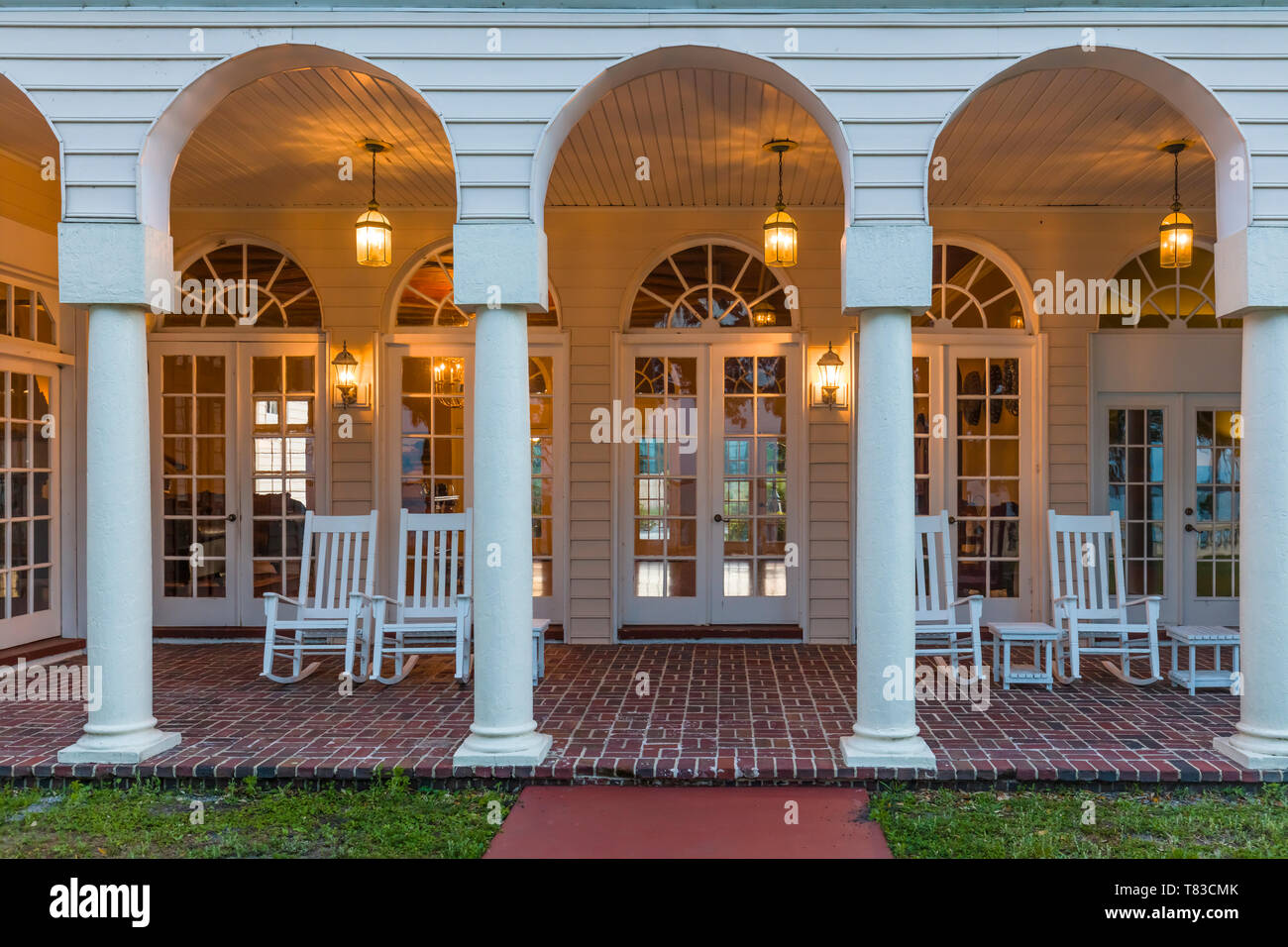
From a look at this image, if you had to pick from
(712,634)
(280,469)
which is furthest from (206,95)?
(712,634)

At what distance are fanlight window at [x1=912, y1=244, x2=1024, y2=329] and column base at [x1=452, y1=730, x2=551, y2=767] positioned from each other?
15.0ft

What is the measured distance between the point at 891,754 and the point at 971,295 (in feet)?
14.0

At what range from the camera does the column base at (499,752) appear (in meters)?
4.02

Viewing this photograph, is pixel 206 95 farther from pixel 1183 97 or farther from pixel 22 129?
→ pixel 1183 97

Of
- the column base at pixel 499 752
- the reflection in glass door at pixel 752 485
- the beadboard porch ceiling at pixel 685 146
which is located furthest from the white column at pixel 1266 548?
the reflection in glass door at pixel 752 485

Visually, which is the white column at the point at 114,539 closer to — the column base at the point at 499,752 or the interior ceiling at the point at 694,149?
the column base at the point at 499,752

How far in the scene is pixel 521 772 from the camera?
3986 millimetres

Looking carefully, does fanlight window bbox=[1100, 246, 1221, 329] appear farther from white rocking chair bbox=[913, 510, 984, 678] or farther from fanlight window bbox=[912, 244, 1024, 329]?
white rocking chair bbox=[913, 510, 984, 678]

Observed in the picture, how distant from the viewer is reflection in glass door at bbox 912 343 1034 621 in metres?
7.07

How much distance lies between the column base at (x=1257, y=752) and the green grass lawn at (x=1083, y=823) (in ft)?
0.32

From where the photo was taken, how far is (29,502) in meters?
6.34
